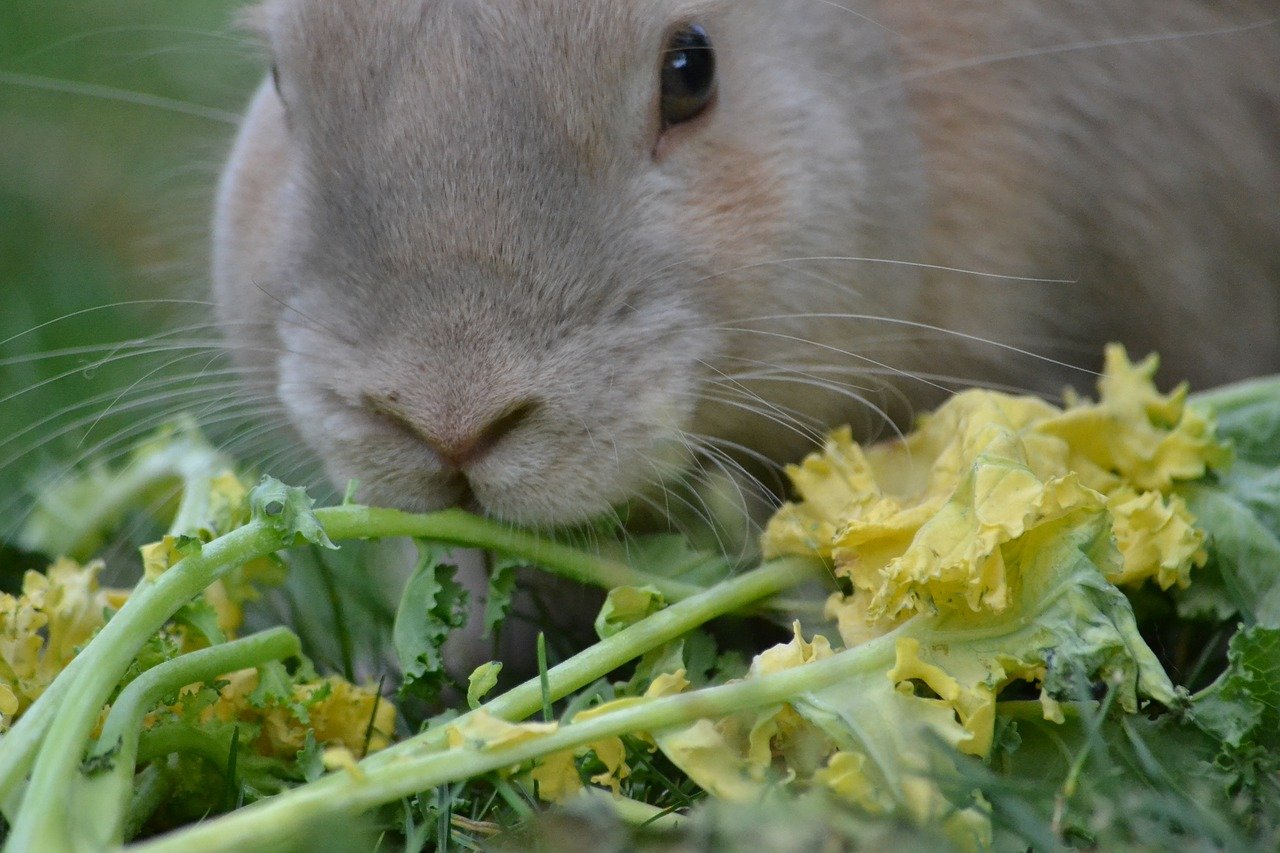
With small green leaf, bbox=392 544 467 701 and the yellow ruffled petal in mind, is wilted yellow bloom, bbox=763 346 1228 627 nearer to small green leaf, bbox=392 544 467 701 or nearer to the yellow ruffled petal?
the yellow ruffled petal

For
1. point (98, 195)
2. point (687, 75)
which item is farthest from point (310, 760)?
point (98, 195)

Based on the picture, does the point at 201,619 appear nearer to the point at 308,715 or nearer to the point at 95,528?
the point at 308,715

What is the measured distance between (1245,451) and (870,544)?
2.87 ft

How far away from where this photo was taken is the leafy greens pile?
1.82m

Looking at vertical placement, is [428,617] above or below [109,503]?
above

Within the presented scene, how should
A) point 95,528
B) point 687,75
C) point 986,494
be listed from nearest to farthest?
point 986,494 < point 687,75 < point 95,528

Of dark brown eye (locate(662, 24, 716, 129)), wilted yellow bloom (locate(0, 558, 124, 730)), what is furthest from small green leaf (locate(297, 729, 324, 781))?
dark brown eye (locate(662, 24, 716, 129))

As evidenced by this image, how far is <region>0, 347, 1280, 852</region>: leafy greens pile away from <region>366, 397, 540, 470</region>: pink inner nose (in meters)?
0.14

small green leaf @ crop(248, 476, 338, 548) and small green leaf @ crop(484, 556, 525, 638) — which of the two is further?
small green leaf @ crop(484, 556, 525, 638)

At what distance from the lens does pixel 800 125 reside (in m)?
2.64

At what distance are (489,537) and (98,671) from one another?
24.6 inches

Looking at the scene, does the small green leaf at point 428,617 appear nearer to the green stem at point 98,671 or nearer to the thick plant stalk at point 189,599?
the thick plant stalk at point 189,599

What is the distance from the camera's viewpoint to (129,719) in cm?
193

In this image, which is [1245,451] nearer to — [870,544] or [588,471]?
[870,544]
